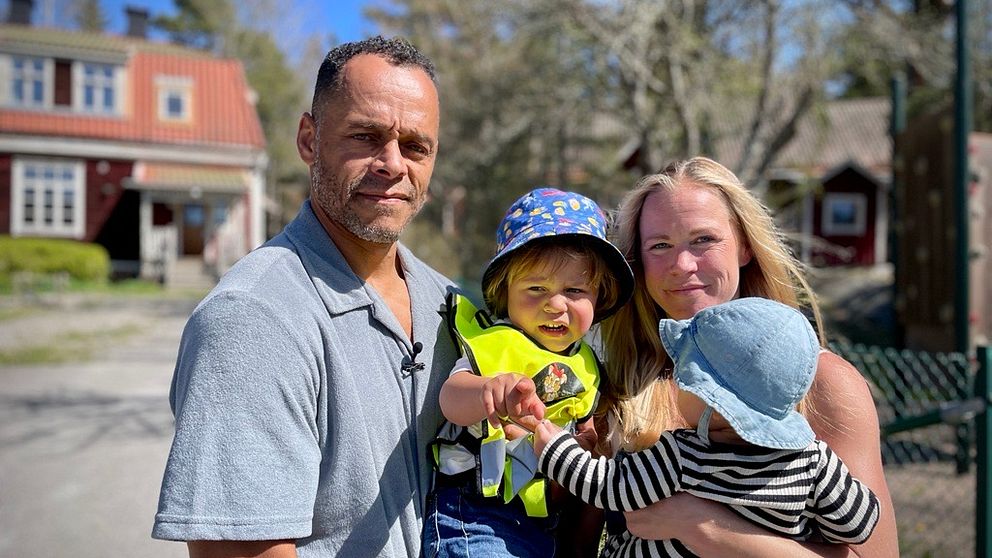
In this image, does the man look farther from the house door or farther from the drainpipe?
the house door

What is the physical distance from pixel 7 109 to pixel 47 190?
295 centimetres

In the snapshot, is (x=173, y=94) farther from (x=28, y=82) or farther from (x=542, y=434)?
(x=542, y=434)

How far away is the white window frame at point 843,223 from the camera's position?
1087 inches

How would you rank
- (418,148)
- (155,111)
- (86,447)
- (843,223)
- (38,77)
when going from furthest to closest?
(843,223), (155,111), (38,77), (86,447), (418,148)

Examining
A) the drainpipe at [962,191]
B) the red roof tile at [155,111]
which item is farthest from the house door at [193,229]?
the drainpipe at [962,191]

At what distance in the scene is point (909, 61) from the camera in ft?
32.3

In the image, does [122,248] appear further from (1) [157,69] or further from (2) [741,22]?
(2) [741,22]

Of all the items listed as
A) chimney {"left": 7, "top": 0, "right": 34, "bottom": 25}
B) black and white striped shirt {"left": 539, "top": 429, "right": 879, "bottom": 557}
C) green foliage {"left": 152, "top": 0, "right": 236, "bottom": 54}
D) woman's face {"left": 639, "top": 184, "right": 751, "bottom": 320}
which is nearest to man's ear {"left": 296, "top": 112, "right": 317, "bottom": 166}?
woman's face {"left": 639, "top": 184, "right": 751, "bottom": 320}

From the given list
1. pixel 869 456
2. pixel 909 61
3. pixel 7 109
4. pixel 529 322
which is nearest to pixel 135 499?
pixel 529 322

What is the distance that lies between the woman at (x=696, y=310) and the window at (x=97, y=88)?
94.5 feet

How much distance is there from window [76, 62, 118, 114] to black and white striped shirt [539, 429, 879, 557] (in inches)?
1150

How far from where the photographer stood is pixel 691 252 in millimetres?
2031

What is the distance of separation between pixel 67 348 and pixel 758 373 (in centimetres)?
1370

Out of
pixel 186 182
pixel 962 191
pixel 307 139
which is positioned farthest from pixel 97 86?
pixel 307 139
